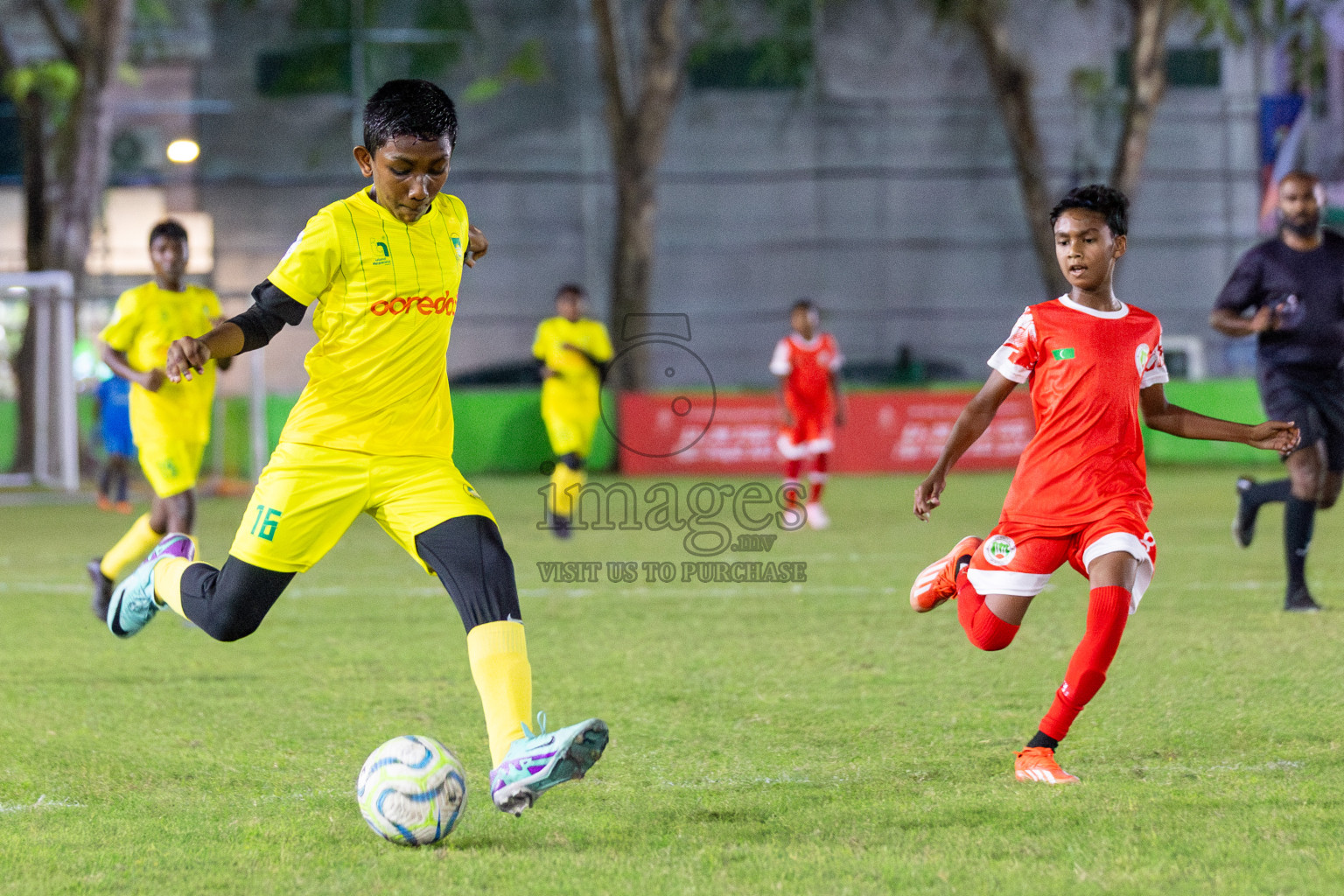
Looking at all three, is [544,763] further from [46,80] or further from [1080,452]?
[46,80]

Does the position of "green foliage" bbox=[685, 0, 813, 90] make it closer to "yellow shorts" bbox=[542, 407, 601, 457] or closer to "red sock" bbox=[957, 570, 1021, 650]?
"yellow shorts" bbox=[542, 407, 601, 457]

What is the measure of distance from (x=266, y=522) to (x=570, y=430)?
27.8ft

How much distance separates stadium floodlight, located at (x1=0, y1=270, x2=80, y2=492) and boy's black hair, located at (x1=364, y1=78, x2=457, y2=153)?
15150 mm

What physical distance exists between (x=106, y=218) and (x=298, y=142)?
368 cm

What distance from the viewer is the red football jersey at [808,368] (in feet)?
42.8

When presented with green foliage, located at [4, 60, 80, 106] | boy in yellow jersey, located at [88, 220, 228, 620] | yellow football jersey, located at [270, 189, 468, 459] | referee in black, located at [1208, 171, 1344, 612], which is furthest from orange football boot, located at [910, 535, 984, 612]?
green foliage, located at [4, 60, 80, 106]

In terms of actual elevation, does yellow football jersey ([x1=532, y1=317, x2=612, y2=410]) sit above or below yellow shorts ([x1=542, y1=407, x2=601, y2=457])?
above

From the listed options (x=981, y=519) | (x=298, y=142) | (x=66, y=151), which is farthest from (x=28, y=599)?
(x=298, y=142)

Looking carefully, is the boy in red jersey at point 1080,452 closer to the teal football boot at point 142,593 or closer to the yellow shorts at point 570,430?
the teal football boot at point 142,593

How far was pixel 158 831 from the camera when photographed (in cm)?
396

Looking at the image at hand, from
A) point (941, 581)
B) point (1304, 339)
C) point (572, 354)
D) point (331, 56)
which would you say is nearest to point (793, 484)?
point (572, 354)

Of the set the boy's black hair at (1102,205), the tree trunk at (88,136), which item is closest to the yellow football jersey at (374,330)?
the boy's black hair at (1102,205)

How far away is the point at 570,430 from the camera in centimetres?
1263

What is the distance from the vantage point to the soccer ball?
3.74 m
